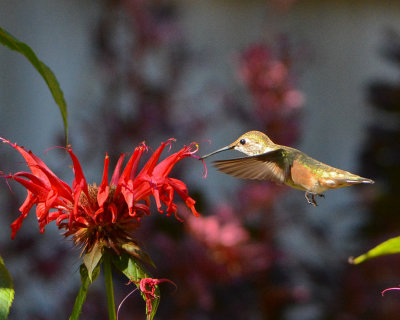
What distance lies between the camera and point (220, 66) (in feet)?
9.48

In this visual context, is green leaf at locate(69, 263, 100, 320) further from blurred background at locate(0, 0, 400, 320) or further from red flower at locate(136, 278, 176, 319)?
blurred background at locate(0, 0, 400, 320)

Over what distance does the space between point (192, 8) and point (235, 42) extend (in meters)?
0.26

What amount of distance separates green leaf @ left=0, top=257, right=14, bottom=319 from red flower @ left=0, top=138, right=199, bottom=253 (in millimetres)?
101

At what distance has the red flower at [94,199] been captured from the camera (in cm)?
60

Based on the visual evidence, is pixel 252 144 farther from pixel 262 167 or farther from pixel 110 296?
pixel 110 296

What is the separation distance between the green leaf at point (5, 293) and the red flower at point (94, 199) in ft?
0.33

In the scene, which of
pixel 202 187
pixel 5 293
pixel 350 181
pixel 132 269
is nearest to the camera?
pixel 5 293

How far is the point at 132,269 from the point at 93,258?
0.13ft

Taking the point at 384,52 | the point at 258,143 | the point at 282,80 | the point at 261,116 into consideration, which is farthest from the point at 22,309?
the point at 384,52

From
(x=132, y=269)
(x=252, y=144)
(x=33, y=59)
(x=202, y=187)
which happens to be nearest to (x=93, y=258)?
(x=132, y=269)

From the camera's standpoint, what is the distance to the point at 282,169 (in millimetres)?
859

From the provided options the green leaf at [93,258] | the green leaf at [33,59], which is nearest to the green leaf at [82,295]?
the green leaf at [93,258]

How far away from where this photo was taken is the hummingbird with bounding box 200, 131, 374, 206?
80 cm

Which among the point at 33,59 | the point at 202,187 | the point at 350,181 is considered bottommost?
the point at 202,187
